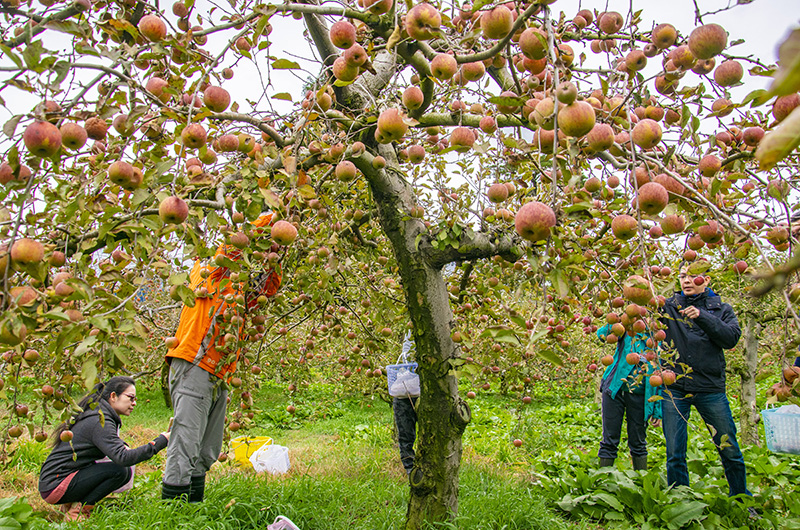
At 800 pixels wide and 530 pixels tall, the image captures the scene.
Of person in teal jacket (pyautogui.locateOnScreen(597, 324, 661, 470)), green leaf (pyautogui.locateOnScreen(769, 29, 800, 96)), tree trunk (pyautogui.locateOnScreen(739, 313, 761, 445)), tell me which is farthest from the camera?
tree trunk (pyautogui.locateOnScreen(739, 313, 761, 445))

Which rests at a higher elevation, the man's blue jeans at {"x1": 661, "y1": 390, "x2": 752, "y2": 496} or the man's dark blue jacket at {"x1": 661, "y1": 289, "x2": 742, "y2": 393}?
the man's dark blue jacket at {"x1": 661, "y1": 289, "x2": 742, "y2": 393}

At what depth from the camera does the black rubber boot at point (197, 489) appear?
132 inches

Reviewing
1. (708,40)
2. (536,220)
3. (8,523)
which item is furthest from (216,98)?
(8,523)

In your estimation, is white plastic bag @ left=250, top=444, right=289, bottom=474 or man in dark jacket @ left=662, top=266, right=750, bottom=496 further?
white plastic bag @ left=250, top=444, right=289, bottom=474

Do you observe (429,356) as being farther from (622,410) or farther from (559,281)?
(622,410)

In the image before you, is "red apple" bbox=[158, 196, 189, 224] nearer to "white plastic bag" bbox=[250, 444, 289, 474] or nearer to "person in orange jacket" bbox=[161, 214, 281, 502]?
"person in orange jacket" bbox=[161, 214, 281, 502]

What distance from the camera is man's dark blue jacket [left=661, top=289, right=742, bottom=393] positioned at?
3467 millimetres

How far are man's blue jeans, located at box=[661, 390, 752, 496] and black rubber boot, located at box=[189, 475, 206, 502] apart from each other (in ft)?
11.0

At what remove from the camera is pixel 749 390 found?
5.31m

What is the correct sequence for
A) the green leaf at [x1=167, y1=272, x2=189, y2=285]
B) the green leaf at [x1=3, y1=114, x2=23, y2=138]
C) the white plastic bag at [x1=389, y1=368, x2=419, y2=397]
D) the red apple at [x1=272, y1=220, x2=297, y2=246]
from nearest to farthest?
the green leaf at [x1=3, y1=114, x2=23, y2=138]
the green leaf at [x1=167, y1=272, x2=189, y2=285]
the red apple at [x1=272, y1=220, x2=297, y2=246]
the white plastic bag at [x1=389, y1=368, x2=419, y2=397]

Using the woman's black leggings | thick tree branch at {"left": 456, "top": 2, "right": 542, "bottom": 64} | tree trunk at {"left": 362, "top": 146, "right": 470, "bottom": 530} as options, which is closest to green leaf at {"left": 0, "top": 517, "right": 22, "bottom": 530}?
the woman's black leggings

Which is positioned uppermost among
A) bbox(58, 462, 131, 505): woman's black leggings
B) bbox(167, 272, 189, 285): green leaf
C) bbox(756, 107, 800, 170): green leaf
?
bbox(756, 107, 800, 170): green leaf

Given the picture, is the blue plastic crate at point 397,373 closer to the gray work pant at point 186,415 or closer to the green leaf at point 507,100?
the gray work pant at point 186,415

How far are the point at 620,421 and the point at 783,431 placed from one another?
1.57m
